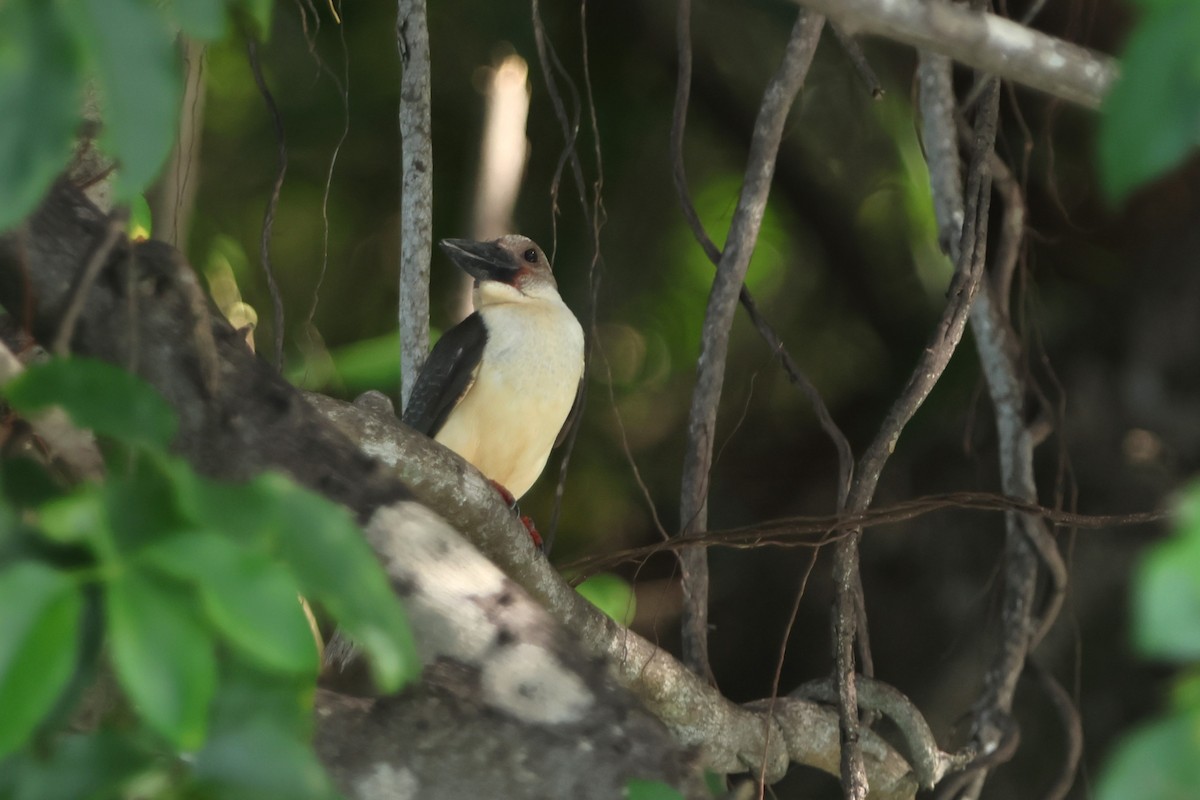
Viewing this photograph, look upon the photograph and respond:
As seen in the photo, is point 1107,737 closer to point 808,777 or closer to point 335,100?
point 808,777

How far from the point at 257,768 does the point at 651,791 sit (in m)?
0.52

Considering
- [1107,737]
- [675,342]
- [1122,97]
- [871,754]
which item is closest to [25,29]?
[1122,97]

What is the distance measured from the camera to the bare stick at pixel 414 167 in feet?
10.8

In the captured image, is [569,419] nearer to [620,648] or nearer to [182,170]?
[182,170]

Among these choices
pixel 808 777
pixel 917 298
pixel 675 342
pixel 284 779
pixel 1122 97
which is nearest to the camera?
pixel 1122 97

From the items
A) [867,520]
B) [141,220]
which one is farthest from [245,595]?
[867,520]

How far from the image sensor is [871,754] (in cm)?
337

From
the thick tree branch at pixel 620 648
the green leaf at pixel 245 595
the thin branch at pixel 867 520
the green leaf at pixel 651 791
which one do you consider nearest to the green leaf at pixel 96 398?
the green leaf at pixel 245 595

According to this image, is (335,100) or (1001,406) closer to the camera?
(1001,406)

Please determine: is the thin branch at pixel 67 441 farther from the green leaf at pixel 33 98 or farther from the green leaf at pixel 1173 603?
the green leaf at pixel 1173 603

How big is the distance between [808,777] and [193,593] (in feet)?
15.1

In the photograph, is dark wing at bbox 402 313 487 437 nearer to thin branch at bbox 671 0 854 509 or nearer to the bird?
the bird

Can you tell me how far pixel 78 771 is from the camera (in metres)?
1.01

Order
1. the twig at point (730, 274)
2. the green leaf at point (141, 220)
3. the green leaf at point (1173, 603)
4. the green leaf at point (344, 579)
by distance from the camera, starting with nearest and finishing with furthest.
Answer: the green leaf at point (1173, 603) < the green leaf at point (344, 579) < the green leaf at point (141, 220) < the twig at point (730, 274)
